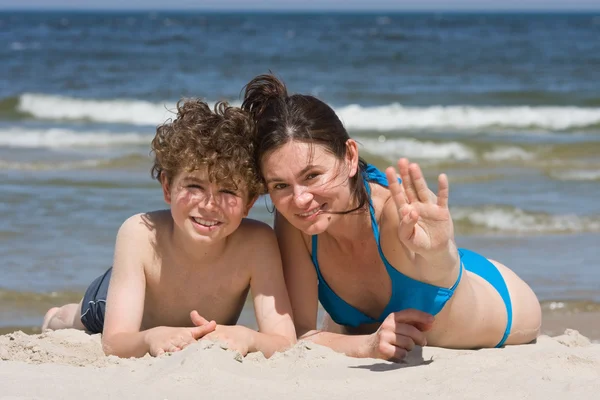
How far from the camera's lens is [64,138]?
12.5m

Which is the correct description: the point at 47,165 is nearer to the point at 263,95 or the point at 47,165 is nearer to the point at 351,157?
the point at 263,95

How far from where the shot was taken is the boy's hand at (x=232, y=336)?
3.37m

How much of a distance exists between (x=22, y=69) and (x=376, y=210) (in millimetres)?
19426

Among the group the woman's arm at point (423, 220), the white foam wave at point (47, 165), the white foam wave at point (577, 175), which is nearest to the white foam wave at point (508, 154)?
the white foam wave at point (577, 175)

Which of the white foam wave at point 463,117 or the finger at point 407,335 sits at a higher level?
the white foam wave at point 463,117

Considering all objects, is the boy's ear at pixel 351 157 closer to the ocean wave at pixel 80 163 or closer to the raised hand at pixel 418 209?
the raised hand at pixel 418 209

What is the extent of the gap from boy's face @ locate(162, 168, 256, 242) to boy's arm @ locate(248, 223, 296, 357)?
0.21m

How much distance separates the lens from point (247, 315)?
204 inches

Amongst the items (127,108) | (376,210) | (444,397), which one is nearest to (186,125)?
(376,210)

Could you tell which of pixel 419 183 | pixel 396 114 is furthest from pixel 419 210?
pixel 396 114

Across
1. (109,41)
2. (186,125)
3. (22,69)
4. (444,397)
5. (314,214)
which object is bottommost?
(444,397)

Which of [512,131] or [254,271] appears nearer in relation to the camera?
[254,271]

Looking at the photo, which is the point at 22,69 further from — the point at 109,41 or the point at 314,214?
the point at 314,214

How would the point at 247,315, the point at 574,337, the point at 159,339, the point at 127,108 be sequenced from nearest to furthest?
1. the point at 159,339
2. the point at 574,337
3. the point at 247,315
4. the point at 127,108
